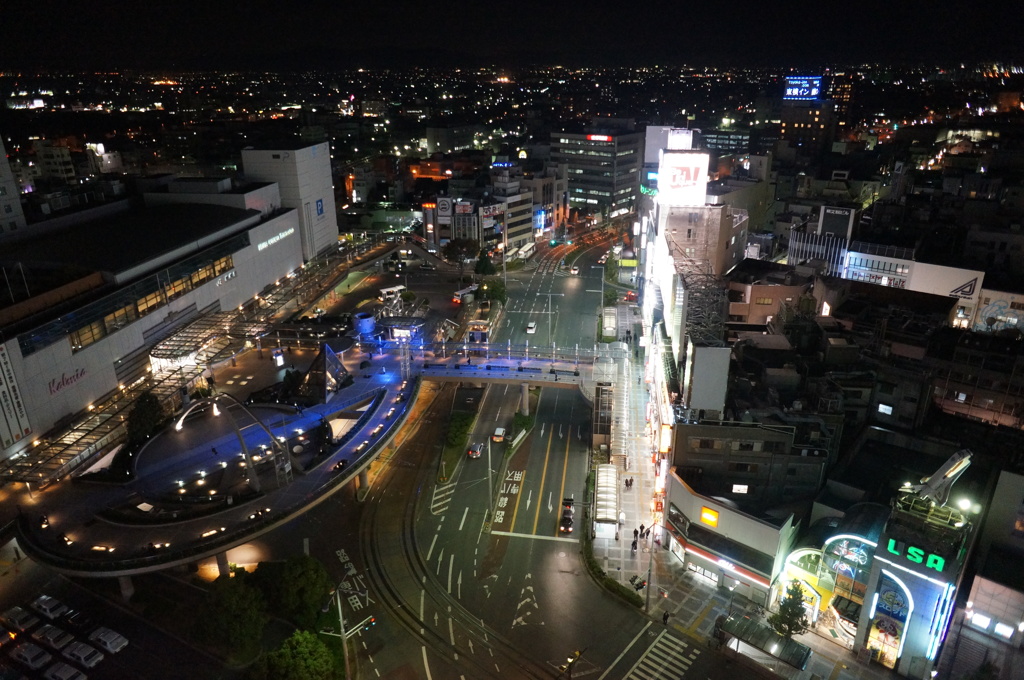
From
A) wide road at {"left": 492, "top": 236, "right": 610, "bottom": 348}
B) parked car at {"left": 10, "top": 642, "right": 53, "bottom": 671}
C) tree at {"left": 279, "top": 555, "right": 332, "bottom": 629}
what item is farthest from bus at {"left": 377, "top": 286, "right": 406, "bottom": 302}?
parked car at {"left": 10, "top": 642, "right": 53, "bottom": 671}

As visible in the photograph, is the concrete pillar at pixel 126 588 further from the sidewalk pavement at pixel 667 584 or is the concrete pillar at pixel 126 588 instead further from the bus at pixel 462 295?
the bus at pixel 462 295

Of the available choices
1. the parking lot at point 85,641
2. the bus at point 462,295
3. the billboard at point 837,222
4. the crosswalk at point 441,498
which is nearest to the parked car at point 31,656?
the parking lot at point 85,641

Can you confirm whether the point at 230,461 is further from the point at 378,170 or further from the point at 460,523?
the point at 378,170

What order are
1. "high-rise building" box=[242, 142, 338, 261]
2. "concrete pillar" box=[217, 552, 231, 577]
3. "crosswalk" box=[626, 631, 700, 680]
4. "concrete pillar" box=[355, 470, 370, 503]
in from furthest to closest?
1. "high-rise building" box=[242, 142, 338, 261]
2. "concrete pillar" box=[355, 470, 370, 503]
3. "concrete pillar" box=[217, 552, 231, 577]
4. "crosswalk" box=[626, 631, 700, 680]

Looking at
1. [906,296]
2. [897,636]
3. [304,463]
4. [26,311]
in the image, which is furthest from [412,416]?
[906,296]

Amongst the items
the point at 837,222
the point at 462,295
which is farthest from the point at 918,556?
the point at 462,295

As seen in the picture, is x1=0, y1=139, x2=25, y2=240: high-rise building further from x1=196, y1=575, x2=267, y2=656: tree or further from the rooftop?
x1=196, y1=575, x2=267, y2=656: tree
